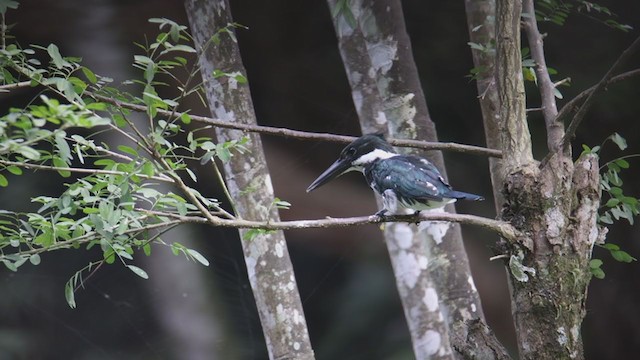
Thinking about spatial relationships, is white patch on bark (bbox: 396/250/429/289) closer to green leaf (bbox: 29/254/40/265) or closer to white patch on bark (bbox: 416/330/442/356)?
white patch on bark (bbox: 416/330/442/356)

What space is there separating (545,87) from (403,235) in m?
1.24

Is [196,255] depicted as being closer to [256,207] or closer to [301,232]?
[256,207]

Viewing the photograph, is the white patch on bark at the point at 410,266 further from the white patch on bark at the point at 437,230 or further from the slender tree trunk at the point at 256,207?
the slender tree trunk at the point at 256,207

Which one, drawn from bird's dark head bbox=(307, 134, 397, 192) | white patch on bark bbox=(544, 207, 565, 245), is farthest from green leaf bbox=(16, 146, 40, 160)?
white patch on bark bbox=(544, 207, 565, 245)

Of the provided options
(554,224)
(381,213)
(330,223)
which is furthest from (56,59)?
(554,224)

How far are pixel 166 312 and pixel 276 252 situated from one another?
2404 millimetres

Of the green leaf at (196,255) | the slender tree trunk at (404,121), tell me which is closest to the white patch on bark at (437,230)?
the slender tree trunk at (404,121)

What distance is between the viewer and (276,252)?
3461 millimetres

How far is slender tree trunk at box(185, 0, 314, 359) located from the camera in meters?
3.43

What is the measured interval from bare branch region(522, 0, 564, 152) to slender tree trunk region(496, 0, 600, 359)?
0.45 ft

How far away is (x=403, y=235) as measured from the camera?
4016 mm

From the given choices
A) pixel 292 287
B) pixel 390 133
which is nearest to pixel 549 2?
pixel 390 133

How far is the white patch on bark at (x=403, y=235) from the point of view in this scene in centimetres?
400

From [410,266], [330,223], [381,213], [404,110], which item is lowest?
[410,266]
